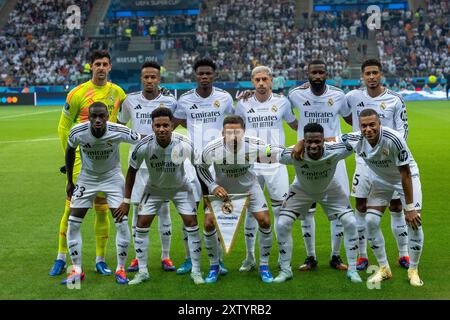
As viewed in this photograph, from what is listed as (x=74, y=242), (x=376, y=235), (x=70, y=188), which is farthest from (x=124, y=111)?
(x=376, y=235)

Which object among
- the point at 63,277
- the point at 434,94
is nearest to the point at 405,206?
the point at 63,277

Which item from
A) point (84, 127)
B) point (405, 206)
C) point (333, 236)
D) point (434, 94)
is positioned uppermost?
point (84, 127)

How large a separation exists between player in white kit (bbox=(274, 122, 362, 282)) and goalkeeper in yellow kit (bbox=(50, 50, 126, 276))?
219cm

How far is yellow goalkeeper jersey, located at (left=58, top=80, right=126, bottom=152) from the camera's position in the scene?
864 centimetres

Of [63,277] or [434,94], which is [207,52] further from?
[63,277]

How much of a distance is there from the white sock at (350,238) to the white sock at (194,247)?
1714mm

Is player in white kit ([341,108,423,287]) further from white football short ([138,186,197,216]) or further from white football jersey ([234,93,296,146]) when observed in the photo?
white football short ([138,186,197,216])

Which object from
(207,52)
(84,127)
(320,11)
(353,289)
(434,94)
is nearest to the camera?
(353,289)

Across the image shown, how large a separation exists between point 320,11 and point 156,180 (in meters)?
47.6

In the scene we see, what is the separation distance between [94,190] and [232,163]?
5.47ft

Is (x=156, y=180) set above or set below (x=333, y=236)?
above

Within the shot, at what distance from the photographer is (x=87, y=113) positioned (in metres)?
8.68

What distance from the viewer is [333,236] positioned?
28.1 ft

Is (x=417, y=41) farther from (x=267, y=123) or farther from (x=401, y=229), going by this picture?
(x=401, y=229)
